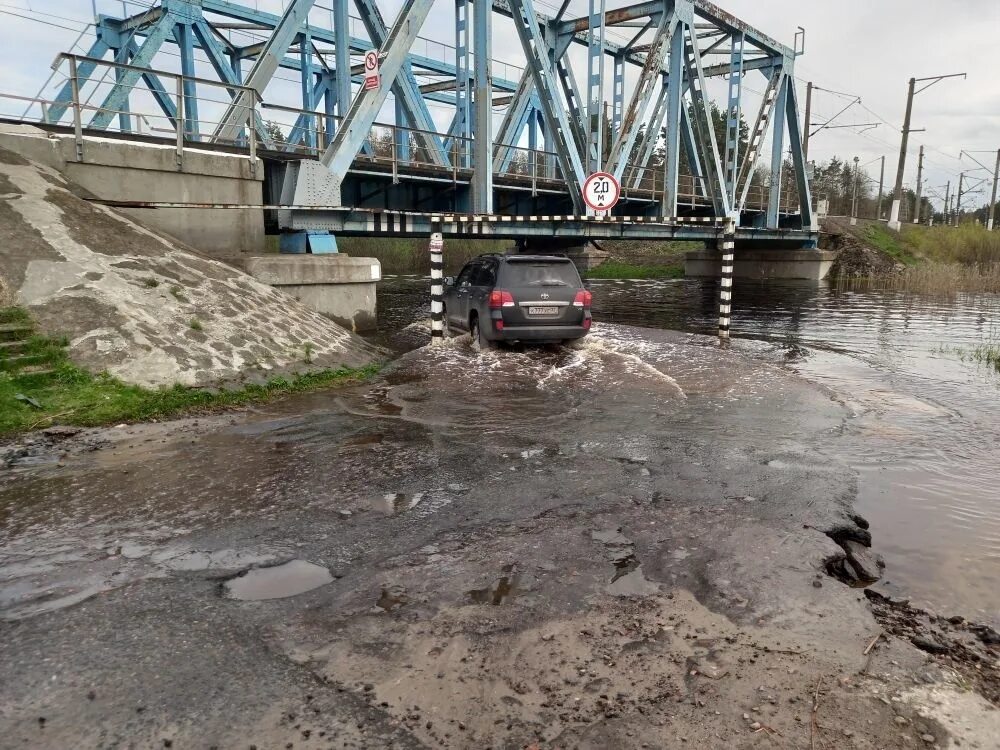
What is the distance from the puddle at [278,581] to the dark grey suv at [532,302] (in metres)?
7.81

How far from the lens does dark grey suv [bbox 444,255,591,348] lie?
11477mm

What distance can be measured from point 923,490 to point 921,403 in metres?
3.61

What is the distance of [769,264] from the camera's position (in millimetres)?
40469

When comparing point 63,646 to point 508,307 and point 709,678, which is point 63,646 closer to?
point 709,678

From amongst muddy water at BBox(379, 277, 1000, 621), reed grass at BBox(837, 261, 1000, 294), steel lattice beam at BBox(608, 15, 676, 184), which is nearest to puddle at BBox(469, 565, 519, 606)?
muddy water at BBox(379, 277, 1000, 621)

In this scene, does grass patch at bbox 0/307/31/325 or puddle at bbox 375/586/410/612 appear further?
grass patch at bbox 0/307/31/325

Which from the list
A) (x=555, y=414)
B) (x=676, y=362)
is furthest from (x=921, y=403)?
(x=555, y=414)

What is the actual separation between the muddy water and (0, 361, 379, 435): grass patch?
5048mm

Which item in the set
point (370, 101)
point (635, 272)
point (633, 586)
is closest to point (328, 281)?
point (370, 101)

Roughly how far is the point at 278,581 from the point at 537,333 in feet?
26.8

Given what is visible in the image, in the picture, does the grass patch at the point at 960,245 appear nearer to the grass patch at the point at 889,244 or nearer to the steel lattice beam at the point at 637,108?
the grass patch at the point at 889,244

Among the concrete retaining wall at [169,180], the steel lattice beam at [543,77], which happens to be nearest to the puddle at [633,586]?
the concrete retaining wall at [169,180]

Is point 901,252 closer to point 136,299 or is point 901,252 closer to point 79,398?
point 136,299

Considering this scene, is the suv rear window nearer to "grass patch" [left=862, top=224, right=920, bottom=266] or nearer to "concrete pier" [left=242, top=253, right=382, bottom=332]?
"concrete pier" [left=242, top=253, right=382, bottom=332]
